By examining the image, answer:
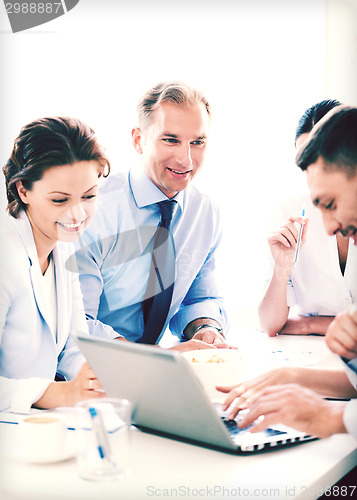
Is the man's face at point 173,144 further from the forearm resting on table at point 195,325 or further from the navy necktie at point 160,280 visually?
the forearm resting on table at point 195,325

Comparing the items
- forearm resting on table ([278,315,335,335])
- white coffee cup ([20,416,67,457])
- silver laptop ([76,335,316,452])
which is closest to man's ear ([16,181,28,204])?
silver laptop ([76,335,316,452])

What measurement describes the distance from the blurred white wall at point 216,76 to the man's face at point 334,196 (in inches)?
25.6

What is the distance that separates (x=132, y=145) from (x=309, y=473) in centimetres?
134

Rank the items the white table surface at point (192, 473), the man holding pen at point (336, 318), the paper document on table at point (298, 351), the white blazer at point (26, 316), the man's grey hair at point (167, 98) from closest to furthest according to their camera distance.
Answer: the white table surface at point (192, 473) → the man holding pen at point (336, 318) → the white blazer at point (26, 316) → the paper document on table at point (298, 351) → the man's grey hair at point (167, 98)

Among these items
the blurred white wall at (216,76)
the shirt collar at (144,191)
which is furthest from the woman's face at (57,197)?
the shirt collar at (144,191)

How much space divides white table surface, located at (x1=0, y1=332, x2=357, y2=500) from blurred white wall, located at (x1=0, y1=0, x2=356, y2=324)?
3.10ft

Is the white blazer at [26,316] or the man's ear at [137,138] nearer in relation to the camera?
the white blazer at [26,316]

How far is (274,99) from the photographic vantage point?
2.02m

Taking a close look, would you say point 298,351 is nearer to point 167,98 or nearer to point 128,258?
point 128,258

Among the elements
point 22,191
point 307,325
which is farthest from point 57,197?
point 307,325

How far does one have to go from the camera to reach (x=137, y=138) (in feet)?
6.23

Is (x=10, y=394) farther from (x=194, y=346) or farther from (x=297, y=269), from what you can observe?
(x=297, y=269)

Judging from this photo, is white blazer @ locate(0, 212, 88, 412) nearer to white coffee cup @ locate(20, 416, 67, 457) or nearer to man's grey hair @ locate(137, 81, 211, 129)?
white coffee cup @ locate(20, 416, 67, 457)

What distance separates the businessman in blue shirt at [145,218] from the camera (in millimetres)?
1796
